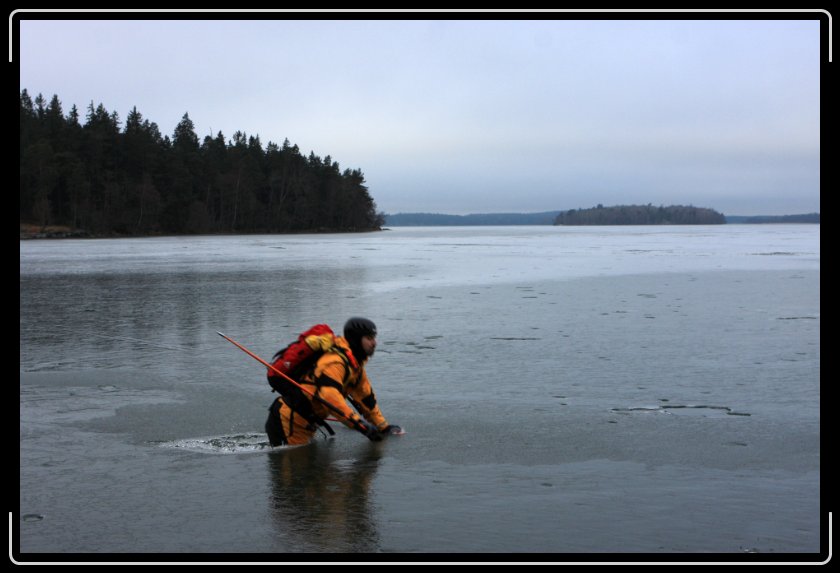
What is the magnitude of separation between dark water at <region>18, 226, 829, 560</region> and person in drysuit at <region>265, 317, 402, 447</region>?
143 mm

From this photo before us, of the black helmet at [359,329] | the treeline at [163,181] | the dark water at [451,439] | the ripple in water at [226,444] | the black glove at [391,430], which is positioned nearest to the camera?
the dark water at [451,439]

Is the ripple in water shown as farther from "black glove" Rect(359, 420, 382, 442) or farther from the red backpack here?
"black glove" Rect(359, 420, 382, 442)

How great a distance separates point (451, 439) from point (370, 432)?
62 centimetres

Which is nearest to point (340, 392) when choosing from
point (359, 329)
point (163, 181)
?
point (359, 329)

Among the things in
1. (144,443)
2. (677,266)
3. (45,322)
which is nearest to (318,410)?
(144,443)

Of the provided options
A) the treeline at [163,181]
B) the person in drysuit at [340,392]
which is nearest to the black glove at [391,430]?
the person in drysuit at [340,392]

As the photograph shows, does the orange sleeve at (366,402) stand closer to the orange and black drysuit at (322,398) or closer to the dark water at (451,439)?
the orange and black drysuit at (322,398)

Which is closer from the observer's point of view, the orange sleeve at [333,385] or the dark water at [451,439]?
the dark water at [451,439]

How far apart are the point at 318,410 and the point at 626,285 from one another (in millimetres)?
13620

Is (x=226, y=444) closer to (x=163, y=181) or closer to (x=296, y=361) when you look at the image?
(x=296, y=361)

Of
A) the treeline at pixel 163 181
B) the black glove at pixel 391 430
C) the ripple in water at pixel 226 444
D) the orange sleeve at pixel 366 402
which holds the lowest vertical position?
the ripple in water at pixel 226 444

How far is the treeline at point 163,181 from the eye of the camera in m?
79.9

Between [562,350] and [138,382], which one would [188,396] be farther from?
[562,350]

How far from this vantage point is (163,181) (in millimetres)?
91188
